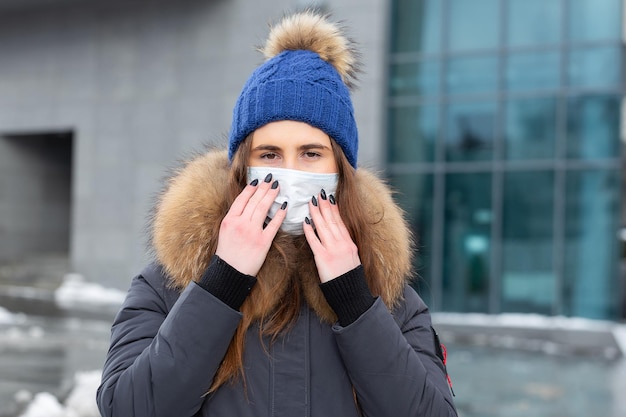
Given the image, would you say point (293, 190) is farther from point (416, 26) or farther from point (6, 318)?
point (416, 26)

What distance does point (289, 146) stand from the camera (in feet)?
6.31

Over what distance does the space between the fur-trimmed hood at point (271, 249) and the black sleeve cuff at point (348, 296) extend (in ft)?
0.25

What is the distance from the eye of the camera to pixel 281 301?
1.83 metres

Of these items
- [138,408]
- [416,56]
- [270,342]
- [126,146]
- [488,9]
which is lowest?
[138,408]

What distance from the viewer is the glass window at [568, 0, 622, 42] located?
40.8ft

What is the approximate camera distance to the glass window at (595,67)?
41.0ft

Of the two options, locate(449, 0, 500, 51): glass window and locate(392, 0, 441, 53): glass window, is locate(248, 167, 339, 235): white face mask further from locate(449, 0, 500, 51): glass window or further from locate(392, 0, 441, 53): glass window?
locate(392, 0, 441, 53): glass window

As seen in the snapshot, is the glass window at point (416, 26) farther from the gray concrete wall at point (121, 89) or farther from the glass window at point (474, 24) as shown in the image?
the gray concrete wall at point (121, 89)

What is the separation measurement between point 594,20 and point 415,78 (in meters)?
3.45

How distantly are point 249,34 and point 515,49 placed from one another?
5.59 metres

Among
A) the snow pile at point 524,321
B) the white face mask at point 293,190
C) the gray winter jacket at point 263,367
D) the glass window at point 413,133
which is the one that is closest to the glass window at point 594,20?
the glass window at point 413,133

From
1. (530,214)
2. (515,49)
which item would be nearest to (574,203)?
(530,214)

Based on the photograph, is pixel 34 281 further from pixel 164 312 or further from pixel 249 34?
pixel 164 312

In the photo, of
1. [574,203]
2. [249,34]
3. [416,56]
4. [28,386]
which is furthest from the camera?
[249,34]
